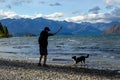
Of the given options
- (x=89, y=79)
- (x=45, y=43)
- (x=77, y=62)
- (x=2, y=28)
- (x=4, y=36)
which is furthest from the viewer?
(x=4, y=36)

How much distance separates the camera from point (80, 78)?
18.8 meters

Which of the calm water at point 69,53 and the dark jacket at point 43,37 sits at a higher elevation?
the dark jacket at point 43,37

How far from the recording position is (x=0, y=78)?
1748 centimetres

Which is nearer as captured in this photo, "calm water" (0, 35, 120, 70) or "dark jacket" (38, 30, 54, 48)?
"dark jacket" (38, 30, 54, 48)

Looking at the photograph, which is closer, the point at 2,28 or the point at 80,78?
the point at 80,78

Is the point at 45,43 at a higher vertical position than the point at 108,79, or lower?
higher

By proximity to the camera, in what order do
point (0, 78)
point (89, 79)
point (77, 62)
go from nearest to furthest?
point (0, 78) < point (89, 79) < point (77, 62)

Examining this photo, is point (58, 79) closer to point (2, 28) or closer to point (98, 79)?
point (98, 79)

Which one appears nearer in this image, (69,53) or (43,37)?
(43,37)

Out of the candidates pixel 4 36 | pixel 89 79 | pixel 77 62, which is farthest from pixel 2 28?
pixel 89 79

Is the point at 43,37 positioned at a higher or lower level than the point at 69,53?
higher

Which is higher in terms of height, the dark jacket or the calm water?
the dark jacket

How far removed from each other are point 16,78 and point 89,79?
3841 millimetres

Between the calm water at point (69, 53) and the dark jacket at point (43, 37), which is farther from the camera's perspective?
the calm water at point (69, 53)
